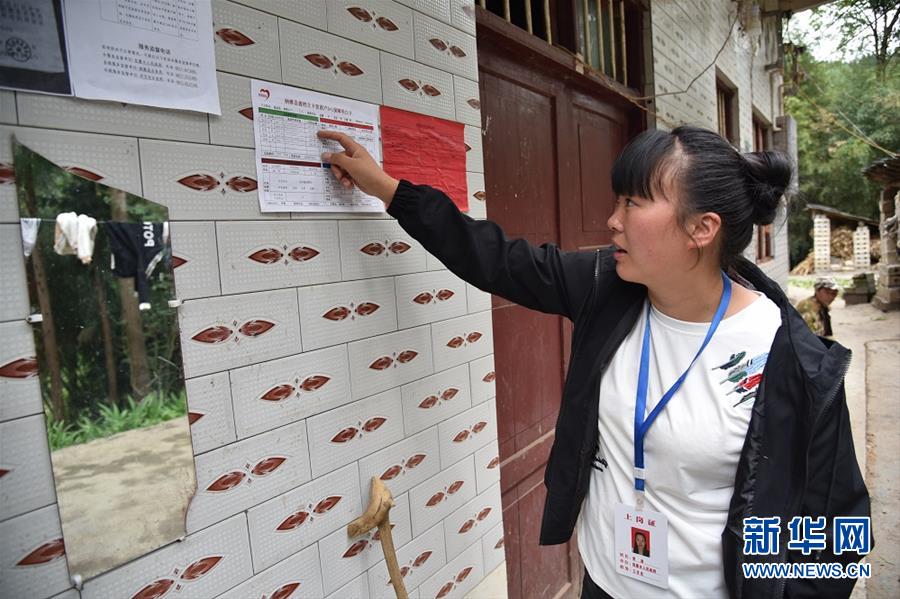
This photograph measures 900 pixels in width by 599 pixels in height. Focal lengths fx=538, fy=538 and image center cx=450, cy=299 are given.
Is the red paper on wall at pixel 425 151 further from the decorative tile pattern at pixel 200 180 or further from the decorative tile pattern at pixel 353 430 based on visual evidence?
the decorative tile pattern at pixel 353 430

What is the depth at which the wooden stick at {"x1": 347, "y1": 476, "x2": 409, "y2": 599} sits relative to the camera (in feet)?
4.40

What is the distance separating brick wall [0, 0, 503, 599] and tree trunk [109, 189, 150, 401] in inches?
1.4

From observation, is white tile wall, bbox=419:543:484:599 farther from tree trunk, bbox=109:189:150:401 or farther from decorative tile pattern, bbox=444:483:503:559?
tree trunk, bbox=109:189:150:401

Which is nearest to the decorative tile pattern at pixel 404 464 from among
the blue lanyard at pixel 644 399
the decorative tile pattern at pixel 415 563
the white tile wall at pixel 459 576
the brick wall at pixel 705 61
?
the decorative tile pattern at pixel 415 563

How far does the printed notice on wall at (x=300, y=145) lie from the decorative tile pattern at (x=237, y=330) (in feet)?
0.70

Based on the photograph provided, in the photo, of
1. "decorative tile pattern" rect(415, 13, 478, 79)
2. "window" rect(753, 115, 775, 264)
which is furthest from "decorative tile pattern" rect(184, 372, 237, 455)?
"window" rect(753, 115, 775, 264)

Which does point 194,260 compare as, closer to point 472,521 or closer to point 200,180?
point 200,180

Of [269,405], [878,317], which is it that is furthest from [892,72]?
[878,317]

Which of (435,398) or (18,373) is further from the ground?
(18,373)

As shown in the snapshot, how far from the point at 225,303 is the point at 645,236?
3.14 feet

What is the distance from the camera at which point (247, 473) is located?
1141mm

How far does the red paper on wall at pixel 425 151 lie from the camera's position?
1488mm

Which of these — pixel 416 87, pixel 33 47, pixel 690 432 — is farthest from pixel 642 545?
pixel 33 47

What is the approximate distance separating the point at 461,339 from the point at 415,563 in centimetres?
68
